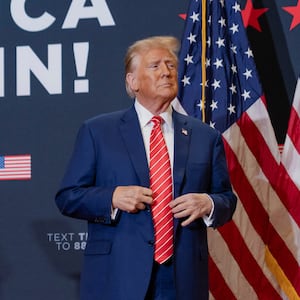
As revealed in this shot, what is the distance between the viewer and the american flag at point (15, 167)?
12.8 ft

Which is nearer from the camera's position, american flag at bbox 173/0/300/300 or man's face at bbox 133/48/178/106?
man's face at bbox 133/48/178/106

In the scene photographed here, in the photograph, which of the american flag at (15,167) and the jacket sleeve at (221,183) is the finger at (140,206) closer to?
the jacket sleeve at (221,183)

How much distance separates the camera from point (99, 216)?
2213 mm

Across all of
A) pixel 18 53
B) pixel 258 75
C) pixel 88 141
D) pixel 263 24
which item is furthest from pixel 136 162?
pixel 18 53

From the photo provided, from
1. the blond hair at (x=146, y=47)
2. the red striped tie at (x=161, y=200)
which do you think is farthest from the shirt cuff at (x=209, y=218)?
the blond hair at (x=146, y=47)

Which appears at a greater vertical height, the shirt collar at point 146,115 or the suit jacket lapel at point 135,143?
the shirt collar at point 146,115

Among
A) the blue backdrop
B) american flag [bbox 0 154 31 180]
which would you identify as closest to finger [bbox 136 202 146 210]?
the blue backdrop

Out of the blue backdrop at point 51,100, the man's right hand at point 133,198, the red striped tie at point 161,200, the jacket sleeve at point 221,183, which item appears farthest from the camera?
the blue backdrop at point 51,100

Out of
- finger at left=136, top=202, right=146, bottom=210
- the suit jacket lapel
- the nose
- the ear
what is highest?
the nose

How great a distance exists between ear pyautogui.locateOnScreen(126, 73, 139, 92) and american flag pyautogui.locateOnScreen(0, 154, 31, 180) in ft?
5.22

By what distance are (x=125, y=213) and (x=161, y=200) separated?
0.13 m

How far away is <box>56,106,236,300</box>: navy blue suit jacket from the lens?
2.20 metres

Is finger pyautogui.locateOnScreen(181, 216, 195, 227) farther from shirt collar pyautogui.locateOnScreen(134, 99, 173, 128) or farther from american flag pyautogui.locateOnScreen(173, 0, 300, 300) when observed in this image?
american flag pyautogui.locateOnScreen(173, 0, 300, 300)

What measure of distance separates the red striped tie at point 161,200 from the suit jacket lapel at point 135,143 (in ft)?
0.09
